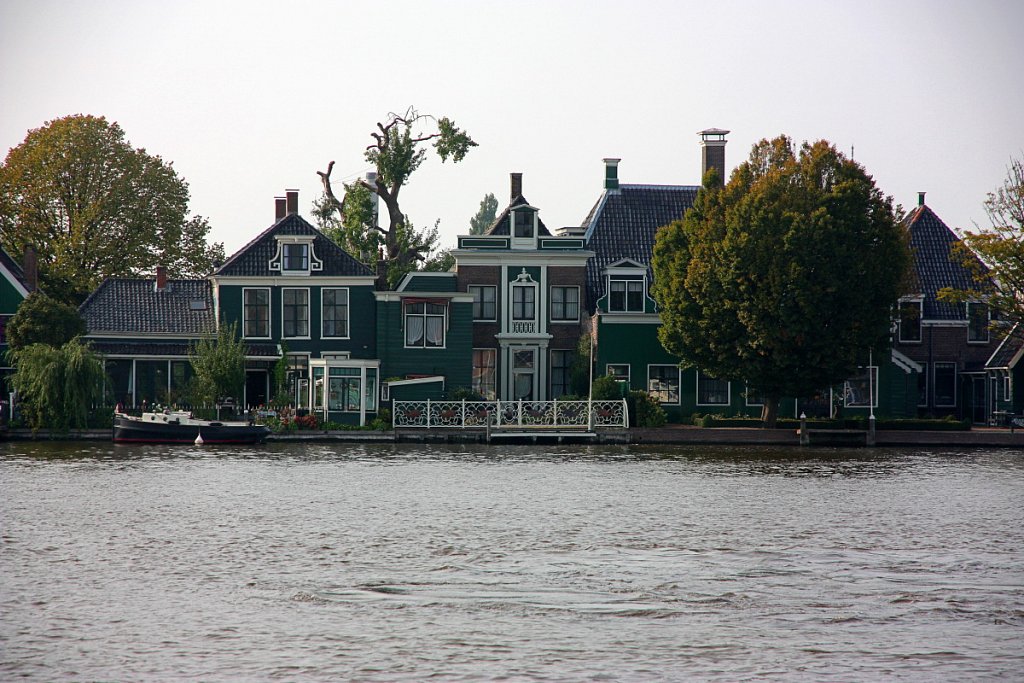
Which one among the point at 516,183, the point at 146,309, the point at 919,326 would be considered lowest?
the point at 919,326

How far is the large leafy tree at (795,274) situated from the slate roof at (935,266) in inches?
370

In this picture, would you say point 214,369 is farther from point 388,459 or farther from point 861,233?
point 861,233

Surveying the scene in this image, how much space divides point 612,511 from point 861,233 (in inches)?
967

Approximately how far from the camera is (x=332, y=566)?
23.5 metres

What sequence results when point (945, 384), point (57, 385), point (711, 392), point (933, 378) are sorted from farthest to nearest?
point (945, 384), point (933, 378), point (711, 392), point (57, 385)

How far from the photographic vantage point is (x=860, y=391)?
193 feet

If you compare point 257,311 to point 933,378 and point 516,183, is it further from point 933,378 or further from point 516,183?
point 933,378

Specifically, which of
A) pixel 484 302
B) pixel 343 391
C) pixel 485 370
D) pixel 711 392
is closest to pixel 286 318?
pixel 343 391

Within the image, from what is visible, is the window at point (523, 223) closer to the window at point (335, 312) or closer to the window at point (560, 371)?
the window at point (560, 371)

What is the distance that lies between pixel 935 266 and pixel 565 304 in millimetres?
18303

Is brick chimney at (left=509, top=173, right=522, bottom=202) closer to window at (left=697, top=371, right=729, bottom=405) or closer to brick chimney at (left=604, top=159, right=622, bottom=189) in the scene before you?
brick chimney at (left=604, top=159, right=622, bottom=189)

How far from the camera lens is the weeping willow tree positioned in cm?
4997

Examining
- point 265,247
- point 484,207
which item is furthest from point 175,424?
point 484,207

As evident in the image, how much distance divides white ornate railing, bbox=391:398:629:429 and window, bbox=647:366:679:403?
5997 millimetres
